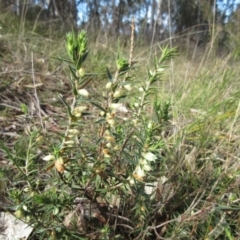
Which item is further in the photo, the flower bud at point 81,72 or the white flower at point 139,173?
the white flower at point 139,173

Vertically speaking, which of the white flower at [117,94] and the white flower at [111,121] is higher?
the white flower at [117,94]

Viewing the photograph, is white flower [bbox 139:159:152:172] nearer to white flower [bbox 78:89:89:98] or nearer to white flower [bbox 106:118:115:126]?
white flower [bbox 106:118:115:126]

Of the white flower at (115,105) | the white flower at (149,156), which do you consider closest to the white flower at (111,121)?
the white flower at (115,105)

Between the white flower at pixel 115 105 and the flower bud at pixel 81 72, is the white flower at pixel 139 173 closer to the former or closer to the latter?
the white flower at pixel 115 105

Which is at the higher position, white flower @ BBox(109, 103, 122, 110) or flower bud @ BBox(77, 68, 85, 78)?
flower bud @ BBox(77, 68, 85, 78)

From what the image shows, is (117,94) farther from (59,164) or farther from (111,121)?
(59,164)

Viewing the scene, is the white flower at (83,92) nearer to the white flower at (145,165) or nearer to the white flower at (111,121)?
the white flower at (111,121)

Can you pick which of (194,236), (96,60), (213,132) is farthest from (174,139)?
(96,60)

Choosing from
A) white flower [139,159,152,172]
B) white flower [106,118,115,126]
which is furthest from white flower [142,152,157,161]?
white flower [106,118,115,126]

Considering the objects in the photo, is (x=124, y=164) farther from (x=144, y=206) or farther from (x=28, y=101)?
(x=28, y=101)

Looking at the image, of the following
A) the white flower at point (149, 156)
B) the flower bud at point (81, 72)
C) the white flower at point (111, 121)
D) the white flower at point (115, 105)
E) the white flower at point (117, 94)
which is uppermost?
the flower bud at point (81, 72)

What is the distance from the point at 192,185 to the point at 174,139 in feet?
0.93

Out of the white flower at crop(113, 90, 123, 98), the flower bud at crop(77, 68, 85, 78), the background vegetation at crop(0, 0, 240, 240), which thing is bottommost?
the background vegetation at crop(0, 0, 240, 240)

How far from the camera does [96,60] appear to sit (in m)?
2.85
